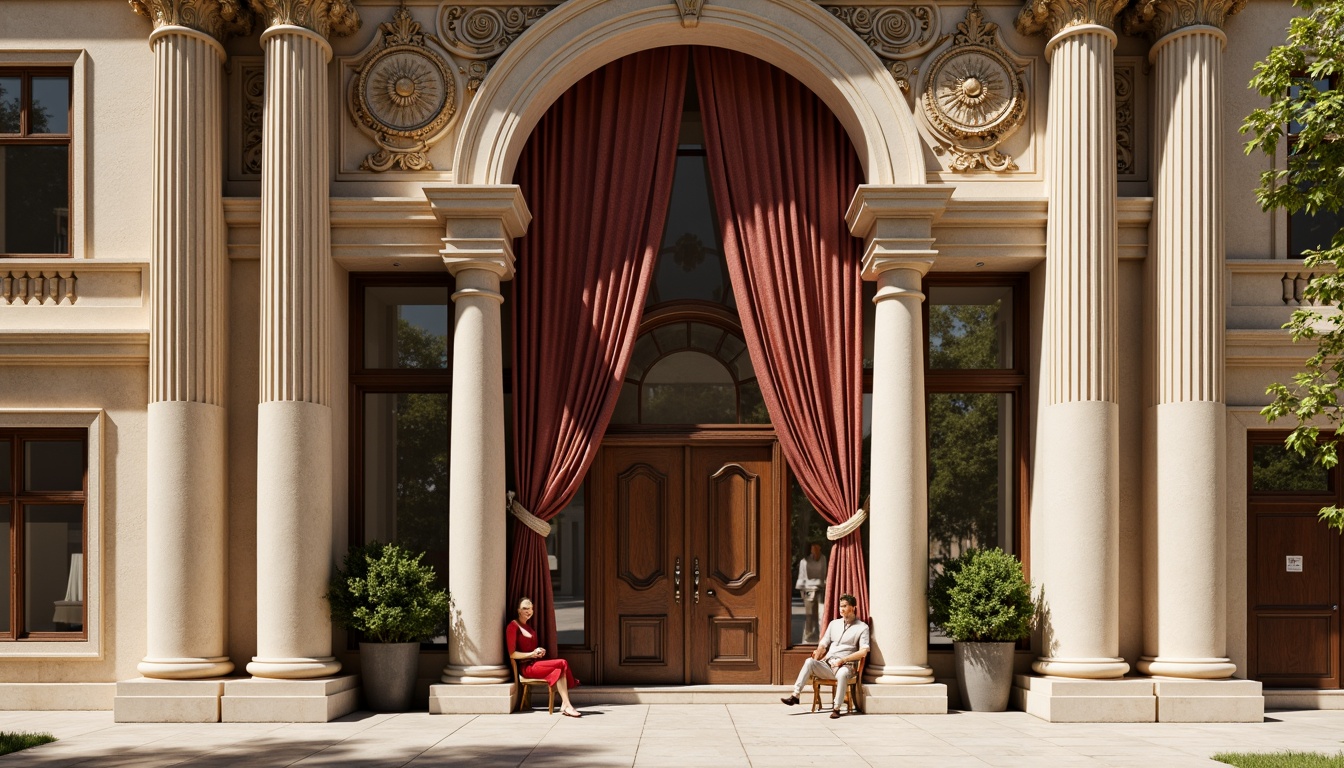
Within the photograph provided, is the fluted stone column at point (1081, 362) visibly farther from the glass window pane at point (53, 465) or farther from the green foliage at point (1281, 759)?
the glass window pane at point (53, 465)

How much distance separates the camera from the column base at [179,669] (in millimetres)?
11125

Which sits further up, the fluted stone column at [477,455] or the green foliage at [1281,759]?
the fluted stone column at [477,455]

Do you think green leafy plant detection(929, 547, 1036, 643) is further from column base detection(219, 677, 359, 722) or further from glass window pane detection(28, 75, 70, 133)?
glass window pane detection(28, 75, 70, 133)

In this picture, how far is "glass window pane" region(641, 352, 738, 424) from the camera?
506 inches

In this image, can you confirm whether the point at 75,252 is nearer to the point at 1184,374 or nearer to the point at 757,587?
the point at 757,587

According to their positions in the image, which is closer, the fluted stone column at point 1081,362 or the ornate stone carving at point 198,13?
the fluted stone column at point 1081,362

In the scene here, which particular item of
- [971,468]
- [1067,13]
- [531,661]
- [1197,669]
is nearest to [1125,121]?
[1067,13]

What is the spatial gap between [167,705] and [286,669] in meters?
1.16

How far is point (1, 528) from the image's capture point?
39.3 ft

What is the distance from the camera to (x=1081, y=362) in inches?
449

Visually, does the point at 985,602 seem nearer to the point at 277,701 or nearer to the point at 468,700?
the point at 468,700

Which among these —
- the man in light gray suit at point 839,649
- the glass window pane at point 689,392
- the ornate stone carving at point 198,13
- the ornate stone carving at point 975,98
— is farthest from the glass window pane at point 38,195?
the ornate stone carving at point 975,98

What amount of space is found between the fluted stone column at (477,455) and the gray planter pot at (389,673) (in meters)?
0.38

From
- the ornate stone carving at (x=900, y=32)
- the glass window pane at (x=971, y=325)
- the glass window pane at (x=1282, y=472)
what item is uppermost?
the ornate stone carving at (x=900, y=32)
